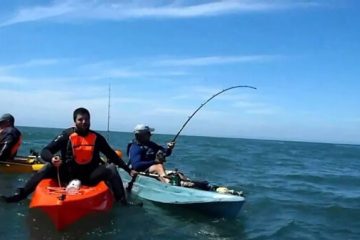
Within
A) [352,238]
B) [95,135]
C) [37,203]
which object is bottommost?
[352,238]

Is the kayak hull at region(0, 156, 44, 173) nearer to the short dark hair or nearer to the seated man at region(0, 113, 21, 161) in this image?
the seated man at region(0, 113, 21, 161)

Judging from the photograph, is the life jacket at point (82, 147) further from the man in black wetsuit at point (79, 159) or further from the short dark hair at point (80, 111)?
the short dark hair at point (80, 111)

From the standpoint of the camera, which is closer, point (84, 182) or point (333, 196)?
point (84, 182)

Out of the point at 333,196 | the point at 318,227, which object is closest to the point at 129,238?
the point at 318,227

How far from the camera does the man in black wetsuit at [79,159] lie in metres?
8.54

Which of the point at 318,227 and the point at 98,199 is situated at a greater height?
the point at 98,199

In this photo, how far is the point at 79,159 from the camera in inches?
341

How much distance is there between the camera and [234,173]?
66.5ft

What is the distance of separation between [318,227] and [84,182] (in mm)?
5154

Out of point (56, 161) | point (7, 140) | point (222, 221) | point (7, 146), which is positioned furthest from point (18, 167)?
point (222, 221)

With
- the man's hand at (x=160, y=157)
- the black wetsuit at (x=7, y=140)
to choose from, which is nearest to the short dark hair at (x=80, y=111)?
the man's hand at (x=160, y=157)

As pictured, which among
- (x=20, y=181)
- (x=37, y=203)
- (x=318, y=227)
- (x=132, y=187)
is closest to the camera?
(x=37, y=203)

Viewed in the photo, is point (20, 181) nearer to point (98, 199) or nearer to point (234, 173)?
point (98, 199)

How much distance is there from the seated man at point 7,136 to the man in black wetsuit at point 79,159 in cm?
536
